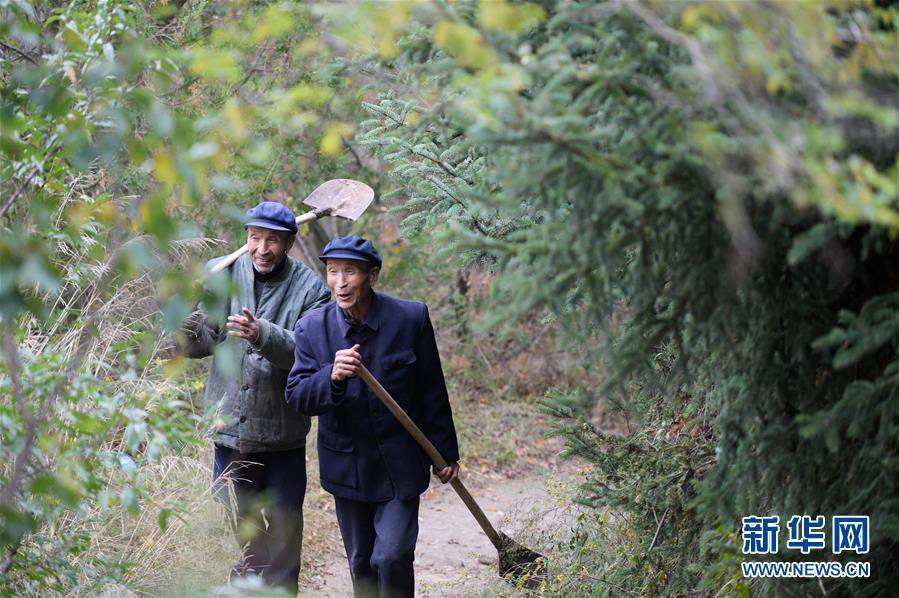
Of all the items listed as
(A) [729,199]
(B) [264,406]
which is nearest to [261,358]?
(B) [264,406]

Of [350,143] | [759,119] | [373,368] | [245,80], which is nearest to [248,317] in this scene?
[373,368]

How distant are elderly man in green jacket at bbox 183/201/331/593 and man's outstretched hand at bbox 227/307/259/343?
190 millimetres

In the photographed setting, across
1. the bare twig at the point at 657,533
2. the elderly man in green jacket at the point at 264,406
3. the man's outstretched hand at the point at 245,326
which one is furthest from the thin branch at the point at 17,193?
the bare twig at the point at 657,533

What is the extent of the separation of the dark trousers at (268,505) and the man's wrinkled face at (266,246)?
101cm

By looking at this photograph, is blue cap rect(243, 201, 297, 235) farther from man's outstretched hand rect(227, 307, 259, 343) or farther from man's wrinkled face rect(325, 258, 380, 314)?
man's outstretched hand rect(227, 307, 259, 343)

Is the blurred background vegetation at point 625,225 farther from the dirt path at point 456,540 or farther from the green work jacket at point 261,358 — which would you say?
the dirt path at point 456,540

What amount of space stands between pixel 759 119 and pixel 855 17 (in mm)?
452

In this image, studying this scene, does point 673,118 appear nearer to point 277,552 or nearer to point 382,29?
point 382,29

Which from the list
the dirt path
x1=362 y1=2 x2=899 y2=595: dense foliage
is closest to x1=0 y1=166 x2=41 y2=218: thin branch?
x1=362 y1=2 x2=899 y2=595: dense foliage

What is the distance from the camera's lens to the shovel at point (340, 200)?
593cm

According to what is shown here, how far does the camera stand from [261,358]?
5.07 metres

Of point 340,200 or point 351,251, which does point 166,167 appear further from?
point 340,200

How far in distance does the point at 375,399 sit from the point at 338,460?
0.36 m

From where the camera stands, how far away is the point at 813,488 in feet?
10.7
